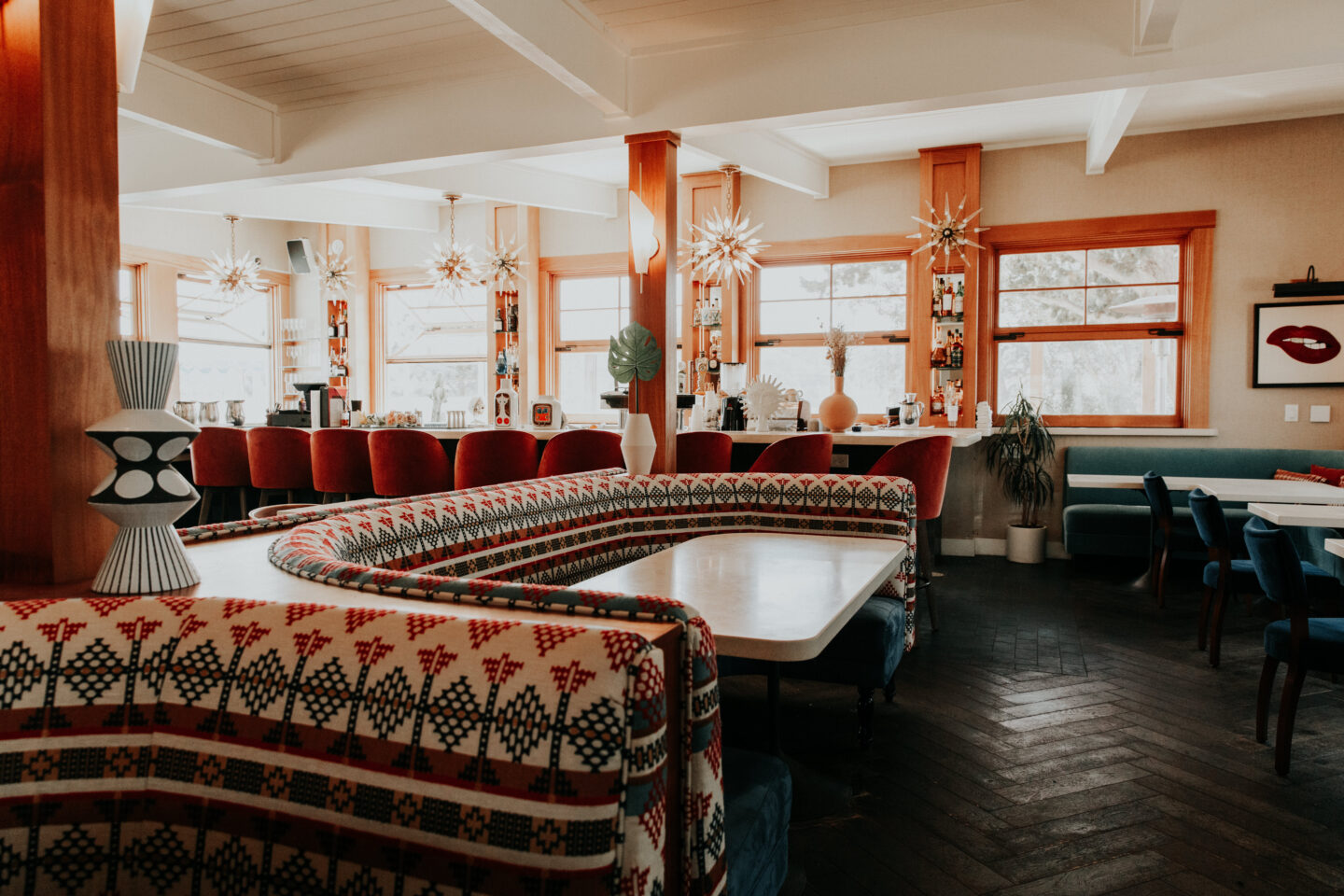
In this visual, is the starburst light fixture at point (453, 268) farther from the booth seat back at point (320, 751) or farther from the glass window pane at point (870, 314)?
the booth seat back at point (320, 751)

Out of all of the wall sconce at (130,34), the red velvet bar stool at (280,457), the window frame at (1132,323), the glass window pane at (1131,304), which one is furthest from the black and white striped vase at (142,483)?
the glass window pane at (1131,304)

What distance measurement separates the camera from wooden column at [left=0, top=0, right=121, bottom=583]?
1367mm

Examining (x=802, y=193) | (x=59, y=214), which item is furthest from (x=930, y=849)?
(x=802, y=193)

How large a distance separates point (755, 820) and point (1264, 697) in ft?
8.00

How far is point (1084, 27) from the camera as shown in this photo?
3.73 metres

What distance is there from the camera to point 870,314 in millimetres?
7375

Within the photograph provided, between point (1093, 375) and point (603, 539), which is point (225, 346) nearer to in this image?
point (603, 539)

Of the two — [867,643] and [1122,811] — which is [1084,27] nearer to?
[867,643]

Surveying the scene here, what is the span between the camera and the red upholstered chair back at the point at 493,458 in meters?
4.46

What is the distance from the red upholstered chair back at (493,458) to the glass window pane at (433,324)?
5.00 metres

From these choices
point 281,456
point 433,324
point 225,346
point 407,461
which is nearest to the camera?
point 407,461

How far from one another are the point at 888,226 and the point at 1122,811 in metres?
5.61

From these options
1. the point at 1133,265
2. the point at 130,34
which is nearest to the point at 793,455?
the point at 130,34

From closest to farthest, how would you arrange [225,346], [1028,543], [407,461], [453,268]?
[407,461] → [1028,543] → [453,268] → [225,346]
